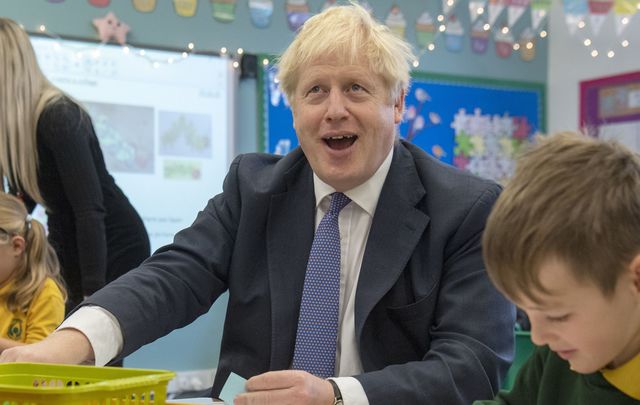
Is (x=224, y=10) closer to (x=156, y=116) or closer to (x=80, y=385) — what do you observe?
(x=156, y=116)

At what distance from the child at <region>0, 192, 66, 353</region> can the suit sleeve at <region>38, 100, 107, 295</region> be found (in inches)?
3.8

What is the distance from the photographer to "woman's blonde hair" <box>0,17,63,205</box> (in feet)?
8.30

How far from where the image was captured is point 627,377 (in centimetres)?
110

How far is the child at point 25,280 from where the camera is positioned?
2.37 metres

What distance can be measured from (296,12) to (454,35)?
1137mm

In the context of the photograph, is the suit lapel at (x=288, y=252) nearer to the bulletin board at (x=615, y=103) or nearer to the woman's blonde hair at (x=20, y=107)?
the woman's blonde hair at (x=20, y=107)

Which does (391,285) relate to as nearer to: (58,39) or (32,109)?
(32,109)

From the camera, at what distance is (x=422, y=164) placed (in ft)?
5.69

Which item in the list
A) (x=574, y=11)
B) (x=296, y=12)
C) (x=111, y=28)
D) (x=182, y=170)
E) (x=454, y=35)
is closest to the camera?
(x=111, y=28)

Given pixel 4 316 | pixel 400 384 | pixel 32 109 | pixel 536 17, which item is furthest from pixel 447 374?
pixel 536 17

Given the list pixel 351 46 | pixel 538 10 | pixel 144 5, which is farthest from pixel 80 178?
pixel 538 10

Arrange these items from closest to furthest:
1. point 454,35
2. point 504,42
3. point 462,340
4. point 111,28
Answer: point 462,340
point 111,28
point 454,35
point 504,42

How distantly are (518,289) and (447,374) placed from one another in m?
0.40

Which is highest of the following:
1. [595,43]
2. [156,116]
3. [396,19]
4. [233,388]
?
[396,19]
